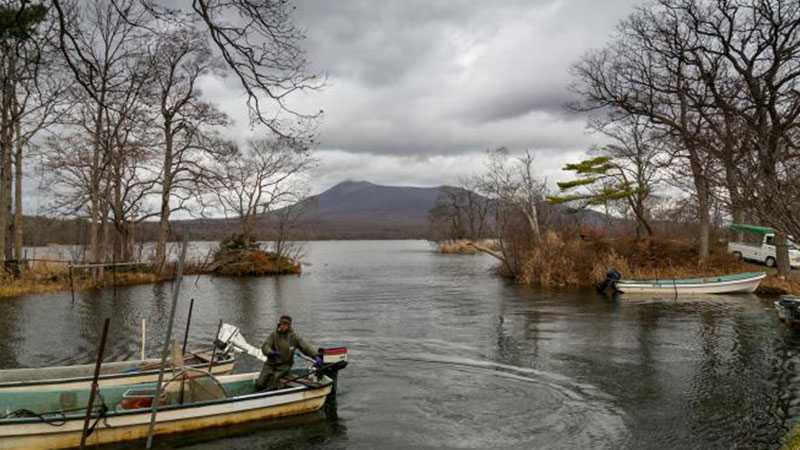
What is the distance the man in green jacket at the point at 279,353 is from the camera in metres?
11.4

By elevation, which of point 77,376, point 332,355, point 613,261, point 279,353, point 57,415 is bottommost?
point 57,415

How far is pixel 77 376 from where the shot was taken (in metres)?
11.9

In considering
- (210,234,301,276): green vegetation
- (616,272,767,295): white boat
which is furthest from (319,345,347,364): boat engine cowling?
(210,234,301,276): green vegetation

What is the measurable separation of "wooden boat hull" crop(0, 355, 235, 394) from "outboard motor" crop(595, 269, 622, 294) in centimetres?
2204

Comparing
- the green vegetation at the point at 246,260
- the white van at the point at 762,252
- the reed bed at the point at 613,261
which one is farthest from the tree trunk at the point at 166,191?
the white van at the point at 762,252

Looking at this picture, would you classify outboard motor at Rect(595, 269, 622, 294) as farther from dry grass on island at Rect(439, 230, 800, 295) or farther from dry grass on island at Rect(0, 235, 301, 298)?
dry grass on island at Rect(0, 235, 301, 298)

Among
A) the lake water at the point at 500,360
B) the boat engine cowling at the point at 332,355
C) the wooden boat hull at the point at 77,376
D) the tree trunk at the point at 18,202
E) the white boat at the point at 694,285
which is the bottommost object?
the lake water at the point at 500,360

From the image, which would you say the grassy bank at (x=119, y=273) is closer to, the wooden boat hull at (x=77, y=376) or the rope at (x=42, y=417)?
the wooden boat hull at (x=77, y=376)

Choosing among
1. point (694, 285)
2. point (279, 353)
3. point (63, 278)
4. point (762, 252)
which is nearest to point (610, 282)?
point (694, 285)

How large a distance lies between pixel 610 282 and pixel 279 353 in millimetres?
22813

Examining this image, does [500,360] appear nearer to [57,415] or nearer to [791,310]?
[57,415]

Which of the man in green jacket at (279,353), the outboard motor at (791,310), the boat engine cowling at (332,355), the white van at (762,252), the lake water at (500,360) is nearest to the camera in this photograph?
the lake water at (500,360)

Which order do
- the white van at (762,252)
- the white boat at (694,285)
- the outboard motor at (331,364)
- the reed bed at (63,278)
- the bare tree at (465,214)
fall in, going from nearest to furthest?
1. the outboard motor at (331,364)
2. the white boat at (694,285)
3. the reed bed at (63,278)
4. the white van at (762,252)
5. the bare tree at (465,214)

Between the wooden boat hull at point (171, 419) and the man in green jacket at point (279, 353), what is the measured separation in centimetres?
62
